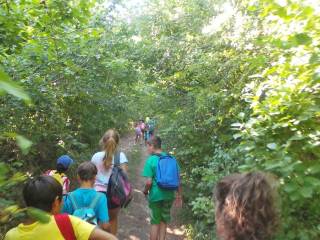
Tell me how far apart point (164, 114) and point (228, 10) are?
3710 millimetres

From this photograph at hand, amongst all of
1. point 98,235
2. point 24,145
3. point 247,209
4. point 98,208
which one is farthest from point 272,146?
A: point 24,145

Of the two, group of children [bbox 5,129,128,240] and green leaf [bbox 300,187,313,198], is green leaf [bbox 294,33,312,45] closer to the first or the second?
green leaf [bbox 300,187,313,198]

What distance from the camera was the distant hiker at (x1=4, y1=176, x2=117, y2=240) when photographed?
253 cm

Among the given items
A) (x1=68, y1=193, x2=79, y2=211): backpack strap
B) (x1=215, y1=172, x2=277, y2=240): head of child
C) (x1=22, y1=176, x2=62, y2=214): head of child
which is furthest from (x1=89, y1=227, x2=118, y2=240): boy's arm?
(x1=68, y1=193, x2=79, y2=211): backpack strap

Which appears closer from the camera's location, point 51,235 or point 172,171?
point 51,235

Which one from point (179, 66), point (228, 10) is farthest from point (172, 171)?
point (179, 66)

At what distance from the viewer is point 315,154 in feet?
9.81

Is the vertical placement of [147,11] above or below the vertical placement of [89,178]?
above

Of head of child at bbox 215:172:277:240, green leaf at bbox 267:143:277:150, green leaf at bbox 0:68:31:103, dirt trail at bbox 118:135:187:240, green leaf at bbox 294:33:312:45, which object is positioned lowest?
dirt trail at bbox 118:135:187:240

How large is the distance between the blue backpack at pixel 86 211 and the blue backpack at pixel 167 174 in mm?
1939

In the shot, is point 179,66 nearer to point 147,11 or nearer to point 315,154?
point 147,11

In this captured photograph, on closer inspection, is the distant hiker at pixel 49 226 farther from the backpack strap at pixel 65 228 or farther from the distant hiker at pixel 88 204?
the distant hiker at pixel 88 204

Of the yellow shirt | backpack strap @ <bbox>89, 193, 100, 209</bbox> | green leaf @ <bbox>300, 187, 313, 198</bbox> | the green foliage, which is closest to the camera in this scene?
the yellow shirt

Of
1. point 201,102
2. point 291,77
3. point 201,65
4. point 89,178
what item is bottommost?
point 89,178
